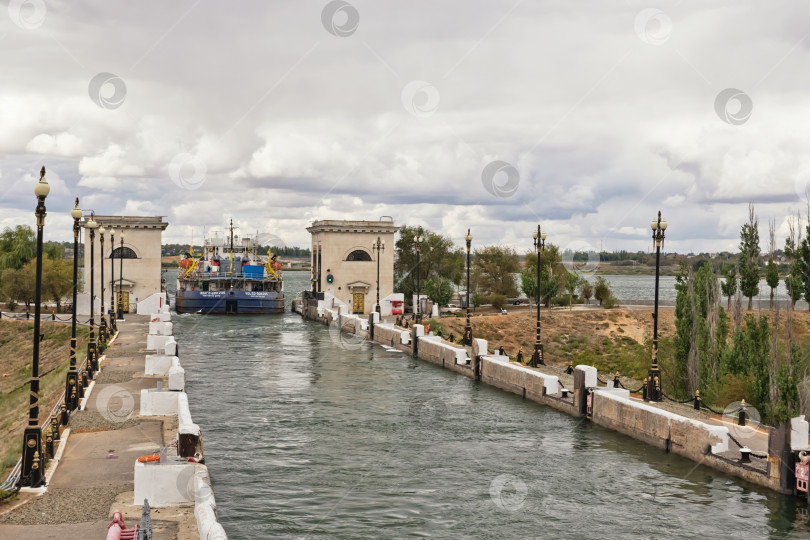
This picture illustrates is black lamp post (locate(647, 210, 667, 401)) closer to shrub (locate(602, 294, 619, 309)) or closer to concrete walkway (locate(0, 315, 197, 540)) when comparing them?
concrete walkway (locate(0, 315, 197, 540))

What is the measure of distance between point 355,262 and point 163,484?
5954 centimetres

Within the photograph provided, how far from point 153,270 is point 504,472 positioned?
5390 centimetres

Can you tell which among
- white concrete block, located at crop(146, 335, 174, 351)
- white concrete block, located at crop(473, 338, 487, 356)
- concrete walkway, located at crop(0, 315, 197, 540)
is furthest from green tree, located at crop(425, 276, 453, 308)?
→ concrete walkway, located at crop(0, 315, 197, 540)

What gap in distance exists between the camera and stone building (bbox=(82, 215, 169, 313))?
68438mm

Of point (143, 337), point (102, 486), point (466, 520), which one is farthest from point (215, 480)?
point (143, 337)

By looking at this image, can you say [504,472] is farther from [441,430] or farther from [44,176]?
[44,176]

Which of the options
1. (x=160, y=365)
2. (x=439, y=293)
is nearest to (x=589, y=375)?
(x=160, y=365)

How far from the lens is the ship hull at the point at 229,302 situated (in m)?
77.2

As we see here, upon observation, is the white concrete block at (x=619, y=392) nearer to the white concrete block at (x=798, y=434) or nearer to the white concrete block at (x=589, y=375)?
the white concrete block at (x=589, y=375)

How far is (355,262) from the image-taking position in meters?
73.9

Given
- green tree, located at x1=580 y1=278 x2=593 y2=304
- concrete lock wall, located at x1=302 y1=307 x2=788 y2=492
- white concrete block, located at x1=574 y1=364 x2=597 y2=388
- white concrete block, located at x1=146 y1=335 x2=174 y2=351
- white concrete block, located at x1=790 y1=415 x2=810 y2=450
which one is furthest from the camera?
green tree, located at x1=580 y1=278 x2=593 y2=304

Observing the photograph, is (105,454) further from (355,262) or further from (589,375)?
(355,262)

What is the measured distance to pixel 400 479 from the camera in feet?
66.4

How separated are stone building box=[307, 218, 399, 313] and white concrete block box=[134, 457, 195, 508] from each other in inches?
2303
